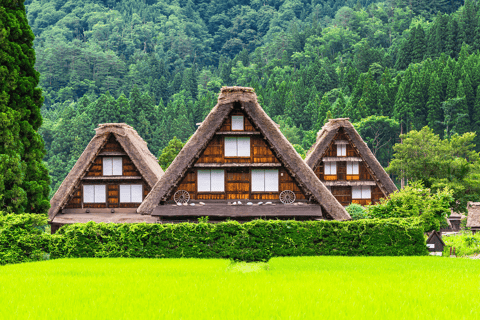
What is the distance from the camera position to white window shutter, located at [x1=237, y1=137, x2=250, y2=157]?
23.7 meters

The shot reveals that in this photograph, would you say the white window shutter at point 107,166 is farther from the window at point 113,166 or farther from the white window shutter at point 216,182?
the white window shutter at point 216,182

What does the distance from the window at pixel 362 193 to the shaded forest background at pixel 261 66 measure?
2882 centimetres

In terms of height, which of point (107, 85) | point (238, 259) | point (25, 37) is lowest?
point (238, 259)

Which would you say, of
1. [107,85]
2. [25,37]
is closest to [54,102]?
[107,85]

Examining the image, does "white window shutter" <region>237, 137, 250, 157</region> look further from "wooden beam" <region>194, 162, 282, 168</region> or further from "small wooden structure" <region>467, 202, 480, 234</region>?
"small wooden structure" <region>467, 202, 480, 234</region>

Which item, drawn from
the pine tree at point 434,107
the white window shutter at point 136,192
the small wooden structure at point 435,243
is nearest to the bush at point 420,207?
the small wooden structure at point 435,243

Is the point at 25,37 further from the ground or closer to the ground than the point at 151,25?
closer to the ground

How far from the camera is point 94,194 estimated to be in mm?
28703

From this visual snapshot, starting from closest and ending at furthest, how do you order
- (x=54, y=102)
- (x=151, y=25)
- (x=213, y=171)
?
(x=213, y=171) → (x=54, y=102) → (x=151, y=25)

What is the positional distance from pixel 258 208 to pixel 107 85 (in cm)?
9801

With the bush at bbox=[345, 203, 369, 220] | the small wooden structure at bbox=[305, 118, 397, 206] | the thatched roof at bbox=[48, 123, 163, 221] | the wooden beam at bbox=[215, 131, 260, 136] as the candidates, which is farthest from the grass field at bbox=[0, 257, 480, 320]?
the small wooden structure at bbox=[305, 118, 397, 206]

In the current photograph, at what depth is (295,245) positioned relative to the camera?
725 inches

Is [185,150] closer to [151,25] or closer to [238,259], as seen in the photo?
[238,259]

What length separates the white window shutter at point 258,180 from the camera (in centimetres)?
2361
